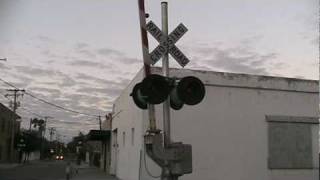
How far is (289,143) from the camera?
25.7m

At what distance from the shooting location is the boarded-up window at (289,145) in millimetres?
25422

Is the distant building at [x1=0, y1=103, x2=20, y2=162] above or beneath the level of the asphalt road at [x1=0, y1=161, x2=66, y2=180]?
above

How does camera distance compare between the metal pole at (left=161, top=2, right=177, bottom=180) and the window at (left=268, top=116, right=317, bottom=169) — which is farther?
the window at (left=268, top=116, right=317, bottom=169)

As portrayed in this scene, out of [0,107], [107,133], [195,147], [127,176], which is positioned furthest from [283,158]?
[0,107]

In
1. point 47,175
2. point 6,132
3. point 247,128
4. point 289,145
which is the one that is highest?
point 6,132

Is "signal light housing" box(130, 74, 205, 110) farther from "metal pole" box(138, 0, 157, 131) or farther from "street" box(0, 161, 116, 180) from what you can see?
"street" box(0, 161, 116, 180)

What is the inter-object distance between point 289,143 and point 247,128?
2174mm

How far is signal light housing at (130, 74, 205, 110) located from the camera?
977cm

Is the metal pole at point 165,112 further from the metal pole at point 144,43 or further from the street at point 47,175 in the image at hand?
the street at point 47,175

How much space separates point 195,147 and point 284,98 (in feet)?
16.8

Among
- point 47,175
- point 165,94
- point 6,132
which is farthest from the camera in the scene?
point 6,132

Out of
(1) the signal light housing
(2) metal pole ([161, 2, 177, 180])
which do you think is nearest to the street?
(2) metal pole ([161, 2, 177, 180])

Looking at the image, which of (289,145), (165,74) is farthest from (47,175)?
(165,74)

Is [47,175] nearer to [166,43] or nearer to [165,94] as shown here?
[166,43]
